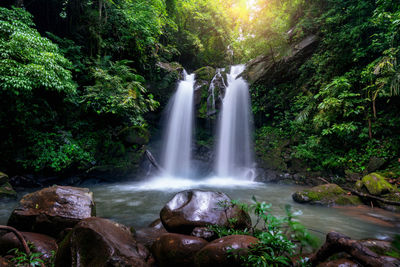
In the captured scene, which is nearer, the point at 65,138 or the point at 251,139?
the point at 65,138

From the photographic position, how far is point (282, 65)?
38.6 feet

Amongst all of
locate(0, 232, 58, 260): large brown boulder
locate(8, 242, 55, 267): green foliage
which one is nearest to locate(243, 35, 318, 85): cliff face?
locate(0, 232, 58, 260): large brown boulder

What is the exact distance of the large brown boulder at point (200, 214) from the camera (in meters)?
3.01

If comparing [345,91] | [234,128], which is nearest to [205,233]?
[345,91]

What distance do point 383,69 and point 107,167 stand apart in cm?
1250

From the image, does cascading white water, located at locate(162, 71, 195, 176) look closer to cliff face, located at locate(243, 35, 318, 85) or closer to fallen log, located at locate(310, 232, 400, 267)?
cliff face, located at locate(243, 35, 318, 85)

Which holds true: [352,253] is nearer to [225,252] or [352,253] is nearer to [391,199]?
[225,252]

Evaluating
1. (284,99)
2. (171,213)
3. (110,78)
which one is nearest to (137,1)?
(110,78)

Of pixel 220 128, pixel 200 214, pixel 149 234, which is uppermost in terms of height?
pixel 220 128

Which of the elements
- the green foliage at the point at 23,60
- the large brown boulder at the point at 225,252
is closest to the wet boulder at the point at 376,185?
the large brown boulder at the point at 225,252

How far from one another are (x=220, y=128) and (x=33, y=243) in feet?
37.6

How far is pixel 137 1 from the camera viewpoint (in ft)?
35.2

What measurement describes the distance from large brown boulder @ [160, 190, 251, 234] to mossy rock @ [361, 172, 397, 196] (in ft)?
16.5

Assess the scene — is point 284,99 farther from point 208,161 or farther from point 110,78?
point 110,78
